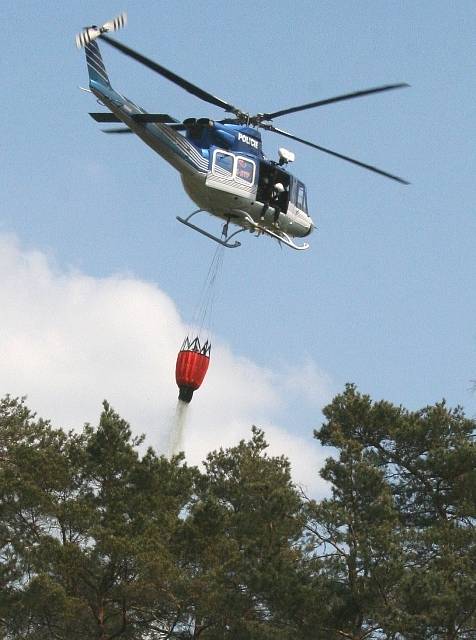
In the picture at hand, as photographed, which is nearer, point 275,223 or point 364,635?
point 364,635

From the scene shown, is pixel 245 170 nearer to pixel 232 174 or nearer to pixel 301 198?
pixel 232 174

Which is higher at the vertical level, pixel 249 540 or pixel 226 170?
pixel 226 170

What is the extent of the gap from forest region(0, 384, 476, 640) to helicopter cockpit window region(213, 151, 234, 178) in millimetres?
7830

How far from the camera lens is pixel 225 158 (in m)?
32.9

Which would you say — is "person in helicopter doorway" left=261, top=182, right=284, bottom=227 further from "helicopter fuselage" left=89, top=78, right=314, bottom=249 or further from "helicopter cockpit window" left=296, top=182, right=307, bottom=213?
"helicopter cockpit window" left=296, top=182, right=307, bottom=213

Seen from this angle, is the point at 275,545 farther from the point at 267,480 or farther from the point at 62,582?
the point at 62,582

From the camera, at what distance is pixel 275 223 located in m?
34.7

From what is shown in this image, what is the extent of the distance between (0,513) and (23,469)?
157 cm

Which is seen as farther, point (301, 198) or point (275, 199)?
point (301, 198)

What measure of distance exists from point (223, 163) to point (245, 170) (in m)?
0.88

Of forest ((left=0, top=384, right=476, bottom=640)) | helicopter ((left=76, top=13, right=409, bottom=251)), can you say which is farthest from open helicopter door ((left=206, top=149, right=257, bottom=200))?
forest ((left=0, top=384, right=476, bottom=640))

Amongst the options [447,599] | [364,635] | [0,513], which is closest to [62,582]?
[0,513]

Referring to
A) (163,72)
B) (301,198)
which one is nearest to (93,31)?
(163,72)

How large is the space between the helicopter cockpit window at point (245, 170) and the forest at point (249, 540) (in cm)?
743
